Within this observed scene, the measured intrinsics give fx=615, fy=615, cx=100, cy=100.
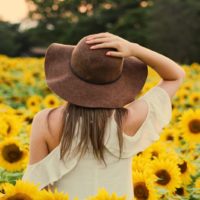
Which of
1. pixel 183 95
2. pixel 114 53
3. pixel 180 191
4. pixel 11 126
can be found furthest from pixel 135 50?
pixel 183 95

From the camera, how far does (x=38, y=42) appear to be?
4759 cm

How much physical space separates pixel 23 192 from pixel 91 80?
578 mm

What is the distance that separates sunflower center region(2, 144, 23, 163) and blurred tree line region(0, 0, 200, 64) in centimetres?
1473

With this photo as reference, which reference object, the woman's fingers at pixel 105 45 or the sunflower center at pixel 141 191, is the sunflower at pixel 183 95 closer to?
the sunflower center at pixel 141 191

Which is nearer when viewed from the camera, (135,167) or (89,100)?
(89,100)

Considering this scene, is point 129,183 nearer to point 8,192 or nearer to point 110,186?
point 110,186

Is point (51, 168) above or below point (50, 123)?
below

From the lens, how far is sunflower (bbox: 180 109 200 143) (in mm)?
4484

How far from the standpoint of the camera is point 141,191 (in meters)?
3.16

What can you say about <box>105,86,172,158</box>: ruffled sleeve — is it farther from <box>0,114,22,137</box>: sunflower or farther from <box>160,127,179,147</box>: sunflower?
<box>160,127,179,147</box>: sunflower

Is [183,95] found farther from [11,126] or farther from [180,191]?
[180,191]

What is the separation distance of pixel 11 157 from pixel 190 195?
1.09 m

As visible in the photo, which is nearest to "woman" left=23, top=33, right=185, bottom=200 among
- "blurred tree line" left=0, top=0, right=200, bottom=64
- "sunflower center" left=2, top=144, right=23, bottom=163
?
"sunflower center" left=2, top=144, right=23, bottom=163

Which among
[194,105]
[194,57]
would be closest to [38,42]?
[194,57]
